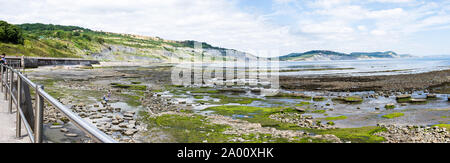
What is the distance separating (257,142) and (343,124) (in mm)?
8355

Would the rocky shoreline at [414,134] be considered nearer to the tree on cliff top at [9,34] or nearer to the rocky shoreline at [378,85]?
the rocky shoreline at [378,85]

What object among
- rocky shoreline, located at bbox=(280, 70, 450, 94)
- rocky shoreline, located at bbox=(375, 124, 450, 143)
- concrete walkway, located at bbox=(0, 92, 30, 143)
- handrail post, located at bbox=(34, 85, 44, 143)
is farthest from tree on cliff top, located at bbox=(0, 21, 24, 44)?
rocky shoreline, located at bbox=(375, 124, 450, 143)

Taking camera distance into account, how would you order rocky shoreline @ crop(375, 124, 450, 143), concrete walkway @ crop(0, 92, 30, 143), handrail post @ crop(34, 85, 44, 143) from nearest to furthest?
handrail post @ crop(34, 85, 44, 143) < concrete walkway @ crop(0, 92, 30, 143) < rocky shoreline @ crop(375, 124, 450, 143)

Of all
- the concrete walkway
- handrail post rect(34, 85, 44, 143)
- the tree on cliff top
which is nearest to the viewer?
handrail post rect(34, 85, 44, 143)

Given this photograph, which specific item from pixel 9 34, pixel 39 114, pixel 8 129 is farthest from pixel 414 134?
pixel 9 34

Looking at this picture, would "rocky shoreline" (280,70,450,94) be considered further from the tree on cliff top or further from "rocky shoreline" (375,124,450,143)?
the tree on cliff top

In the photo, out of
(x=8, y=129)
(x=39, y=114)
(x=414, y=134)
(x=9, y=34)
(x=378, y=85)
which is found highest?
(x=9, y=34)

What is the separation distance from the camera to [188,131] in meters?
16.2

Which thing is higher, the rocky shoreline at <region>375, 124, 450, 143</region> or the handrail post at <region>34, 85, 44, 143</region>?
the handrail post at <region>34, 85, 44, 143</region>

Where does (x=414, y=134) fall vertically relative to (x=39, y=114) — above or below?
below

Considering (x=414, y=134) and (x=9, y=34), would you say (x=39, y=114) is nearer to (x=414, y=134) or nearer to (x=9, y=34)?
(x=414, y=134)

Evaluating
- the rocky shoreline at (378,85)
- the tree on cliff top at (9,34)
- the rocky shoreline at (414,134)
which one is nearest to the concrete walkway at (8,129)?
the rocky shoreline at (414,134)
